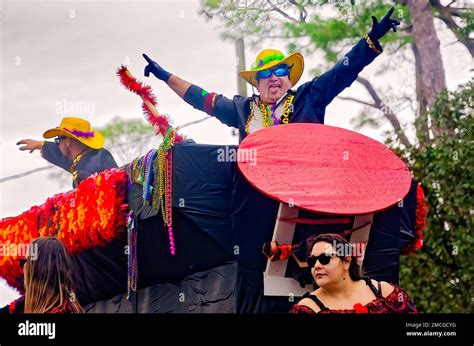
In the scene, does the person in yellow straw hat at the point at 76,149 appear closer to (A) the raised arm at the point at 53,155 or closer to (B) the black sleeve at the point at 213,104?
(A) the raised arm at the point at 53,155

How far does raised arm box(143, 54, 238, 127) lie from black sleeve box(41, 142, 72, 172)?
3.05ft

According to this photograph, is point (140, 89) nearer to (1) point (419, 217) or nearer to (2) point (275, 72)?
(2) point (275, 72)

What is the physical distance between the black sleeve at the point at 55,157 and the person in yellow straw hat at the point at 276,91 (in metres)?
0.93

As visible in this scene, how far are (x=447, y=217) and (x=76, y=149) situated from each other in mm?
3757

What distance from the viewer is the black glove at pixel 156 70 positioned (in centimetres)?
521

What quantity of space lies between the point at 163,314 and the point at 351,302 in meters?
0.87

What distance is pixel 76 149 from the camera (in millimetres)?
5742

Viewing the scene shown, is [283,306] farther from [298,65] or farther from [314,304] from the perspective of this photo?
[298,65]

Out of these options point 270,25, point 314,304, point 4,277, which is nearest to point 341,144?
point 314,304

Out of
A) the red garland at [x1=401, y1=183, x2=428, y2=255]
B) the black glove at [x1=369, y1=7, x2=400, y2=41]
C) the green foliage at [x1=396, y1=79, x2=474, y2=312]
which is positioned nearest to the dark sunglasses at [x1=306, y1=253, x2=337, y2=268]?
the red garland at [x1=401, y1=183, x2=428, y2=255]

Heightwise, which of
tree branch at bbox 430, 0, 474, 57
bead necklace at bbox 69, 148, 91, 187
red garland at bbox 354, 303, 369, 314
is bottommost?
red garland at bbox 354, 303, 369, 314

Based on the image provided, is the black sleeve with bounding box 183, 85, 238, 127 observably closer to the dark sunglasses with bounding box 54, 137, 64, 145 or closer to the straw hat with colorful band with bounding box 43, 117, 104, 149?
the straw hat with colorful band with bounding box 43, 117, 104, 149

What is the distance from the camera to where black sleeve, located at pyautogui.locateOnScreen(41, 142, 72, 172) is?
5.77 meters

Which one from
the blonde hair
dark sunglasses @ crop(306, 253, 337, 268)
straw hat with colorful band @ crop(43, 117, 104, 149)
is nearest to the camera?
the blonde hair
